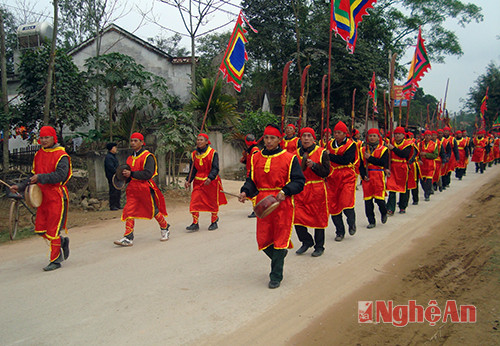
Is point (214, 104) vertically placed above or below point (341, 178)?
above

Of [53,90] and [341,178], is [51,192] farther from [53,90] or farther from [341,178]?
[53,90]

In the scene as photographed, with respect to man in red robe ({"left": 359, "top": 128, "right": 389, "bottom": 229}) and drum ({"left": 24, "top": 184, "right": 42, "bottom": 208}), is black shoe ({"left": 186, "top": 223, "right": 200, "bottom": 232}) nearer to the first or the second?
drum ({"left": 24, "top": 184, "right": 42, "bottom": 208})

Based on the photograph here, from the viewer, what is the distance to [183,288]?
16.0 ft

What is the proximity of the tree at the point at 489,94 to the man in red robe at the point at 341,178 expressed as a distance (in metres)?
35.0

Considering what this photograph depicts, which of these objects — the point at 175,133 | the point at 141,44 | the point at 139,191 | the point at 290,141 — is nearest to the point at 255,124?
the point at 175,133

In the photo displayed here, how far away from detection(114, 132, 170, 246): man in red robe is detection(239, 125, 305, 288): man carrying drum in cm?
258

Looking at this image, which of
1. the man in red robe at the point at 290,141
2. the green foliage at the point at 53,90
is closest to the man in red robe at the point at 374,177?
the man in red robe at the point at 290,141

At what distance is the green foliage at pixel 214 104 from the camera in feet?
48.5

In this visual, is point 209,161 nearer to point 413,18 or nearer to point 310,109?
point 310,109

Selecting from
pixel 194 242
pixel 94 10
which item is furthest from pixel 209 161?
pixel 94 10

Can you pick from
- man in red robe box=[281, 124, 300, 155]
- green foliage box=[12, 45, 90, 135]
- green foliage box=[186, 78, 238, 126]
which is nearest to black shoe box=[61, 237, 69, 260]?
man in red robe box=[281, 124, 300, 155]

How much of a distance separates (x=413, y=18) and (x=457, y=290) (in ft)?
98.0

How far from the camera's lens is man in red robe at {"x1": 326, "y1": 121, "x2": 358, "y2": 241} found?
6.82 m

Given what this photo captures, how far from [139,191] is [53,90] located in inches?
268
